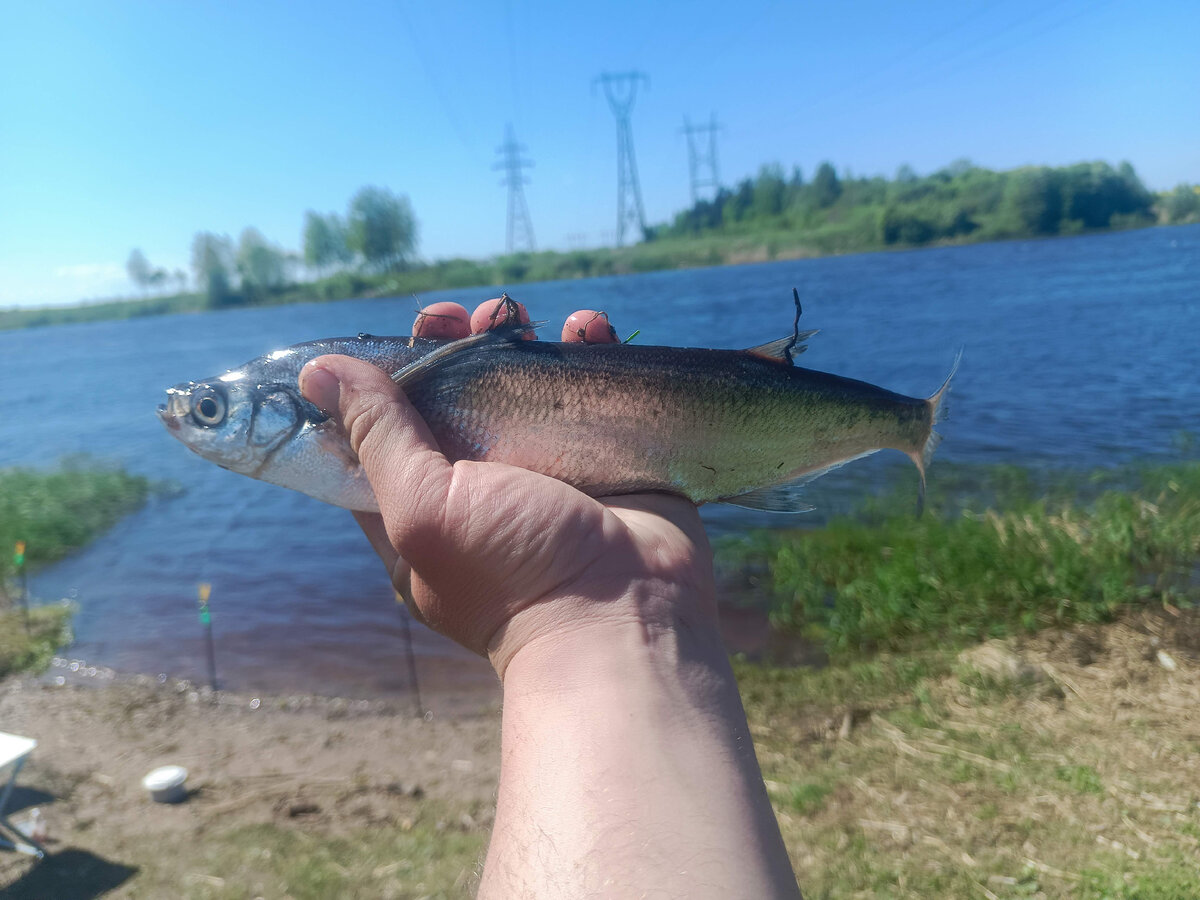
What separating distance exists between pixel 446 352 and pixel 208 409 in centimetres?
95

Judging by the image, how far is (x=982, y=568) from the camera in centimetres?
812

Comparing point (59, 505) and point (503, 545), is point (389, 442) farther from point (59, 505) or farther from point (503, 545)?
point (59, 505)

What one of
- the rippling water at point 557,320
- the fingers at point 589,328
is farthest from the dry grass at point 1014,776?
the rippling water at point 557,320

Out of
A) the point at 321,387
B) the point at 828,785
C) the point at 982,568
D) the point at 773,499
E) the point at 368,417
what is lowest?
the point at 828,785

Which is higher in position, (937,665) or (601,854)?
(601,854)

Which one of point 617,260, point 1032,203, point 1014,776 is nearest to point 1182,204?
point 1032,203

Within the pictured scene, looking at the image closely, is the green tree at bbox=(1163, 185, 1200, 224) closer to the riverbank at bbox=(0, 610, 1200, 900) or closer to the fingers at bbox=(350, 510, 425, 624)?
the riverbank at bbox=(0, 610, 1200, 900)

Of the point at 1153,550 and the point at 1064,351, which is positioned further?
the point at 1064,351

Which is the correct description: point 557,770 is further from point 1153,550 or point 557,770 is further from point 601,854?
point 1153,550

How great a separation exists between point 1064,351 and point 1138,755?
71.8ft

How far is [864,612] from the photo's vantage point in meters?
8.37

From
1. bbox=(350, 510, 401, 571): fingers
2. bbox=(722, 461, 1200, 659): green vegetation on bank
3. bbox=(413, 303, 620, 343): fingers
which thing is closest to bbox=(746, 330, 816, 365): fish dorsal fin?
bbox=(413, 303, 620, 343): fingers

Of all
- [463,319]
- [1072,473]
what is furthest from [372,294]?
[463,319]

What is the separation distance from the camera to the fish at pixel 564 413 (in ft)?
9.13
